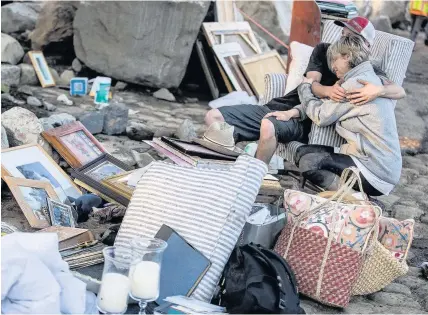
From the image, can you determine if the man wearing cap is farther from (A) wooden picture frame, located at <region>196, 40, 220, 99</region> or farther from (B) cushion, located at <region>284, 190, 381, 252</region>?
(A) wooden picture frame, located at <region>196, 40, 220, 99</region>

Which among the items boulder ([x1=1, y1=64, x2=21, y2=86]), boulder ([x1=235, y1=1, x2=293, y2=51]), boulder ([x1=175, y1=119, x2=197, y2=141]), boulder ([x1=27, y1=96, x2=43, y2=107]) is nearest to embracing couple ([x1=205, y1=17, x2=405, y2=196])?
boulder ([x1=175, y1=119, x2=197, y2=141])

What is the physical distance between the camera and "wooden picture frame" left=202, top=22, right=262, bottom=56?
29.1ft

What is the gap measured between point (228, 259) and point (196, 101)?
521 cm

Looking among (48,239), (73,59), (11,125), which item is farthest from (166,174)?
(73,59)

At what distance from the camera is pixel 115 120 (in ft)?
21.9

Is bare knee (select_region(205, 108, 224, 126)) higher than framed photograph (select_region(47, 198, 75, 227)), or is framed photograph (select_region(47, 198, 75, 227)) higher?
bare knee (select_region(205, 108, 224, 126))

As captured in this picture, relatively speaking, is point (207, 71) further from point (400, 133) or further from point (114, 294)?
point (114, 294)

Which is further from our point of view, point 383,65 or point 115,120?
point 115,120

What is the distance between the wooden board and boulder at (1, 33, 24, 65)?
3312 millimetres

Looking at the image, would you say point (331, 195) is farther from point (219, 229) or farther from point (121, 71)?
point (121, 71)

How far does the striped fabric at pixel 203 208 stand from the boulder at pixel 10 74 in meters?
4.71

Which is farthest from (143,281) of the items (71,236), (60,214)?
(60,214)

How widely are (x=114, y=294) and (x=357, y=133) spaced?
2.57 metres

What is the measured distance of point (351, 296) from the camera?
4.14 meters
